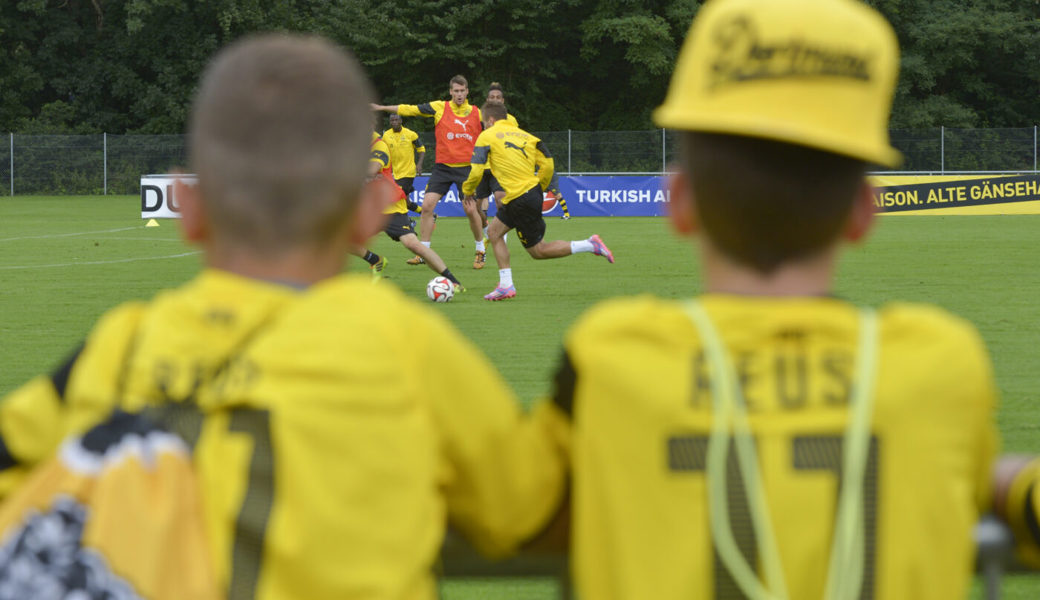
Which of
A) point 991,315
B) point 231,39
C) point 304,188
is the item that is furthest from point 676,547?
point 231,39

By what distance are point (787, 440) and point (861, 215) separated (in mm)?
354

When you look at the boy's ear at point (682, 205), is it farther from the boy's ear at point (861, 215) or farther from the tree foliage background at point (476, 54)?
the tree foliage background at point (476, 54)

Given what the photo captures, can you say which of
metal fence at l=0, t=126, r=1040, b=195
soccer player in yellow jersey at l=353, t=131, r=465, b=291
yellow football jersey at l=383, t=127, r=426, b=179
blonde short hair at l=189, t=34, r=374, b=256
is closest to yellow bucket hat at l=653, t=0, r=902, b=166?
blonde short hair at l=189, t=34, r=374, b=256

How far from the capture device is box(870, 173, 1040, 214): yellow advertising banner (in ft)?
99.0

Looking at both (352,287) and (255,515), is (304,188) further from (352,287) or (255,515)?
(255,515)

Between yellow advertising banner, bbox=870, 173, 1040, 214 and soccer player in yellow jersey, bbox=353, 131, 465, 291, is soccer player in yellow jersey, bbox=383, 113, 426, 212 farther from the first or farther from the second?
yellow advertising banner, bbox=870, 173, 1040, 214

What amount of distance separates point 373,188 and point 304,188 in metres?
Result: 0.26

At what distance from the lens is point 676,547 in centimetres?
156

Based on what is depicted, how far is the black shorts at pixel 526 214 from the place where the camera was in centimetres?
1407

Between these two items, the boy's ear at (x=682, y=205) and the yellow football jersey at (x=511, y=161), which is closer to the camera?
the boy's ear at (x=682, y=205)

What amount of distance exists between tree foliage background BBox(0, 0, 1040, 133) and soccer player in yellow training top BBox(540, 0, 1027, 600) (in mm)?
51251

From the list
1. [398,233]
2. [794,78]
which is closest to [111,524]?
[794,78]

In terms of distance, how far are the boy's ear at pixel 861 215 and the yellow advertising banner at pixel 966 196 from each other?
29.4 m

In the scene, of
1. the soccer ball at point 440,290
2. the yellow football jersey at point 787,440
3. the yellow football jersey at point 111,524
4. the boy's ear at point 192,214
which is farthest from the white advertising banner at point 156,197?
the yellow football jersey at point 787,440
